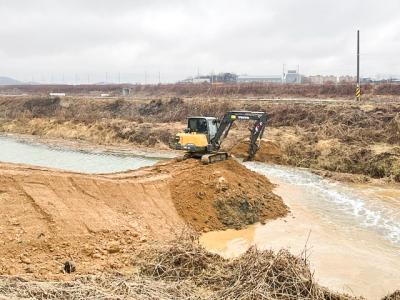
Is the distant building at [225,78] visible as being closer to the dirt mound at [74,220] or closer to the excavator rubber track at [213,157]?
the excavator rubber track at [213,157]

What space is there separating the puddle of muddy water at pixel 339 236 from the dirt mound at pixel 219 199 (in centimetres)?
51

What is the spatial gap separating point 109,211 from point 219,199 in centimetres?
436

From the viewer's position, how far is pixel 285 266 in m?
8.99

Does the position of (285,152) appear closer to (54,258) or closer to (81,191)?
(81,191)

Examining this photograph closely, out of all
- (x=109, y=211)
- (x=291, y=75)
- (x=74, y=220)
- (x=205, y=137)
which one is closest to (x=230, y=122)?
(x=205, y=137)

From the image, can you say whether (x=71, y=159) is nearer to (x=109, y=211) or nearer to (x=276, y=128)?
(x=276, y=128)

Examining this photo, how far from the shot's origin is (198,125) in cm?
2086

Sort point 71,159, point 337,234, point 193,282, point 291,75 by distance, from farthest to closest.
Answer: point 291,75, point 71,159, point 337,234, point 193,282

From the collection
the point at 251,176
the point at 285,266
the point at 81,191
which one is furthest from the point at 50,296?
the point at 251,176

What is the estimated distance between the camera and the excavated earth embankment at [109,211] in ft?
37.2

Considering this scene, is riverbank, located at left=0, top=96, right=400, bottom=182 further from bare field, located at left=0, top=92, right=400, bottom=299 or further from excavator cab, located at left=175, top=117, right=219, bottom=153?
excavator cab, located at left=175, top=117, right=219, bottom=153

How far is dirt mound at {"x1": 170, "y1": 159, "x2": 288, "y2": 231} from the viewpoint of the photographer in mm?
15898

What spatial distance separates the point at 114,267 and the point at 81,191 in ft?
12.6

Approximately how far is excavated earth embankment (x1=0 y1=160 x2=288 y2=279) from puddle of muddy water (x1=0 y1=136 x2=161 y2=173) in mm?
10089
